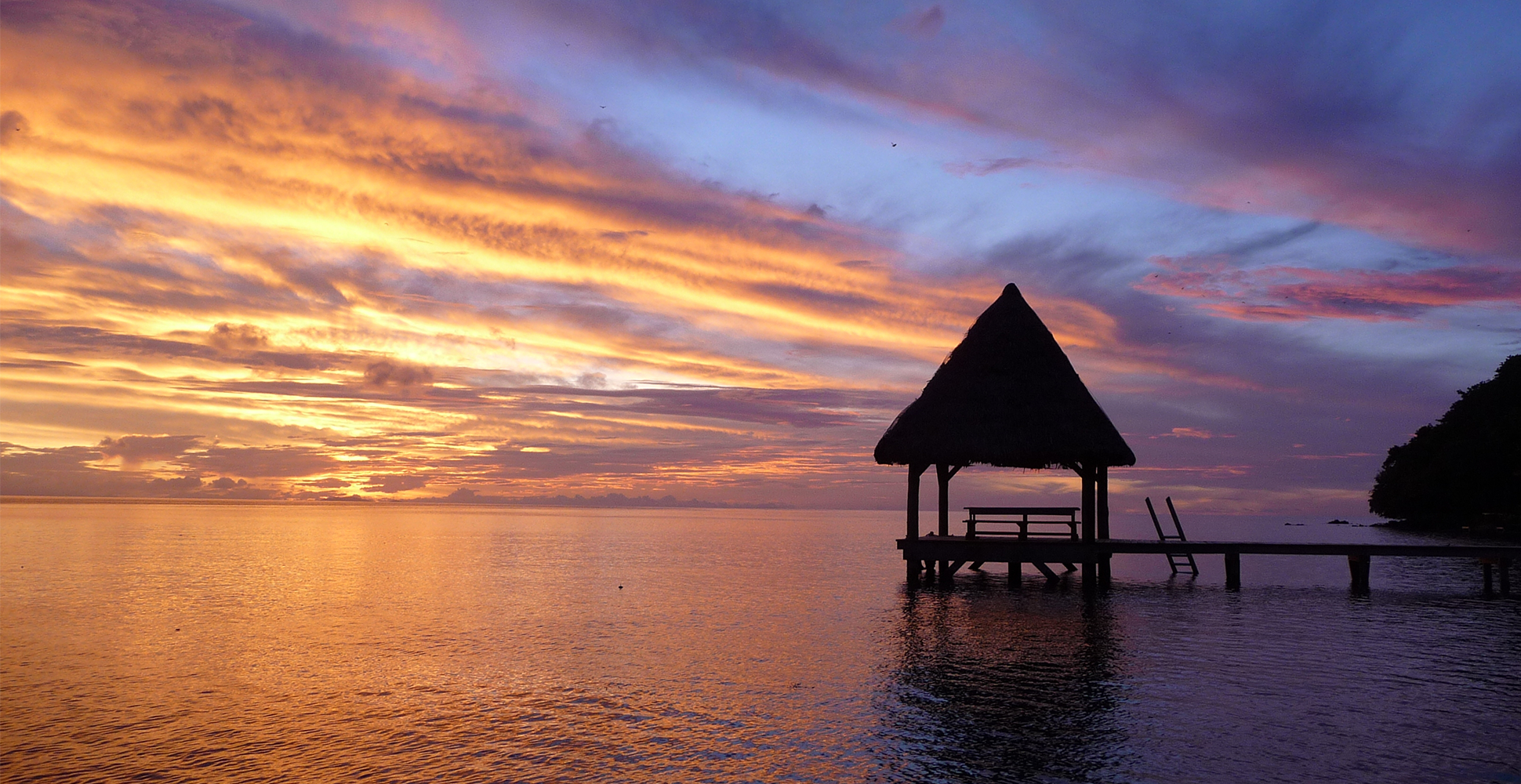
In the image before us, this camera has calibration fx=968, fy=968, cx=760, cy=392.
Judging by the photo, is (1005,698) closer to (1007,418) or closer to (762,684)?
(762,684)

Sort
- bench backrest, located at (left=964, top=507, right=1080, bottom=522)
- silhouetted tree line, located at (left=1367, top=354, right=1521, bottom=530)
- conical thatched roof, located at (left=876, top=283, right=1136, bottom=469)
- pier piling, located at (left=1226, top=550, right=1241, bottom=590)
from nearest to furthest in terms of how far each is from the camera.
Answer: conical thatched roof, located at (left=876, top=283, right=1136, bottom=469) → bench backrest, located at (left=964, top=507, right=1080, bottom=522) → pier piling, located at (left=1226, top=550, right=1241, bottom=590) → silhouetted tree line, located at (left=1367, top=354, right=1521, bottom=530)

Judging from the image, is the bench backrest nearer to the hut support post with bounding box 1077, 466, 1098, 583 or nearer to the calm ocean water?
the hut support post with bounding box 1077, 466, 1098, 583

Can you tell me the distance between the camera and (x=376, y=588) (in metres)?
34.5

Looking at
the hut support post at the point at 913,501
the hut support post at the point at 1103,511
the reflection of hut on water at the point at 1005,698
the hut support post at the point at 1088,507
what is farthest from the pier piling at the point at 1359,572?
the hut support post at the point at 913,501

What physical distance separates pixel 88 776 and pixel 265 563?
39887 mm

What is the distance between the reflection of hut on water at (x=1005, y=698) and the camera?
11.3 metres

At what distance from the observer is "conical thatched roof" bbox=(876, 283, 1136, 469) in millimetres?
27078

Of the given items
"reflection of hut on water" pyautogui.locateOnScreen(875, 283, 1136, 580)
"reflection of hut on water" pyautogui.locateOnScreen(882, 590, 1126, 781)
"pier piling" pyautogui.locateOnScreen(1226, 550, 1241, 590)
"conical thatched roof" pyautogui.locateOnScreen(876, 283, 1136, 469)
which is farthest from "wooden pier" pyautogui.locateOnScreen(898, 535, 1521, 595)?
"reflection of hut on water" pyautogui.locateOnScreen(882, 590, 1126, 781)

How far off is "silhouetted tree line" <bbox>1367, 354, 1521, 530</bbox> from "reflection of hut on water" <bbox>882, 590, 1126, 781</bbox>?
58.9m

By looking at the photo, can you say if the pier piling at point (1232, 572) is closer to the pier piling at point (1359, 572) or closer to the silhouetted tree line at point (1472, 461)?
the pier piling at point (1359, 572)

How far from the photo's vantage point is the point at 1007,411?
27.7 meters

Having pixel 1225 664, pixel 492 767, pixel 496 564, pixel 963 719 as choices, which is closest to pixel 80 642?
pixel 492 767

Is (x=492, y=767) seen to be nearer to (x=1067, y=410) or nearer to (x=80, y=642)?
(x=80, y=642)

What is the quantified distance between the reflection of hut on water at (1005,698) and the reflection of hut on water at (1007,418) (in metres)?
4.71
